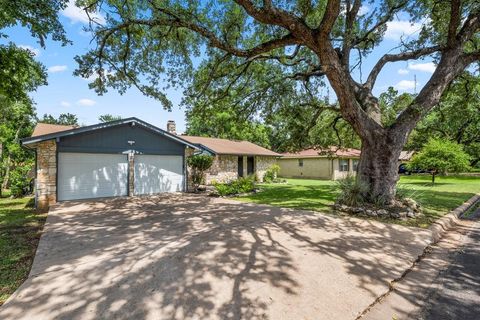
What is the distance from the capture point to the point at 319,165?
25719 mm

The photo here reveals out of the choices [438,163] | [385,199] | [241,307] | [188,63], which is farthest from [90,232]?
[438,163]

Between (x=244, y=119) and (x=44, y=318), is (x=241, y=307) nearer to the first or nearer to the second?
(x=44, y=318)

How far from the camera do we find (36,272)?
3.95 m

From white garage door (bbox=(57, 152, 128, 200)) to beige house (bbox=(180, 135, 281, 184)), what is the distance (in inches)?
242

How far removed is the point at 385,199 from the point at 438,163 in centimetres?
1332

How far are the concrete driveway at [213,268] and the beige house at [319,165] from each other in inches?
733

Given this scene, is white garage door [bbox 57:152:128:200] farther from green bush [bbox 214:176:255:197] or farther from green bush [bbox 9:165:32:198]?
green bush [bbox 9:165:32:198]

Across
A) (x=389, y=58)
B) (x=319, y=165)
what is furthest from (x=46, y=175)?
(x=319, y=165)

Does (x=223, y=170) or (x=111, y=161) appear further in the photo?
(x=223, y=170)

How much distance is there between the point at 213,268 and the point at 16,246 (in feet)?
14.3

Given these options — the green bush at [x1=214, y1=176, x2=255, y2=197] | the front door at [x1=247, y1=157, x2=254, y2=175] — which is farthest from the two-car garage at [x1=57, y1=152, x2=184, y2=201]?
the front door at [x1=247, y1=157, x2=254, y2=175]

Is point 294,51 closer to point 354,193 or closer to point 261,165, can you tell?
point 354,193

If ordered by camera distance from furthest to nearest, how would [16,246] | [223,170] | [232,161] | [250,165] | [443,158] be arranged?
1. [250,165]
2. [232,161]
3. [223,170]
4. [443,158]
5. [16,246]

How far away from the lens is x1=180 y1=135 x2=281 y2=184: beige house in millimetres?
18641
